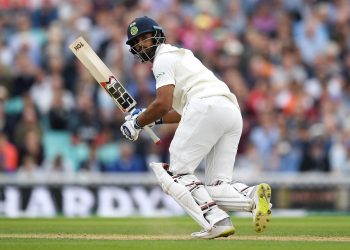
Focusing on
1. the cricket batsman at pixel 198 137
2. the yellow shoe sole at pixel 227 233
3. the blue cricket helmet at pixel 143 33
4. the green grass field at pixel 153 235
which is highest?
the blue cricket helmet at pixel 143 33

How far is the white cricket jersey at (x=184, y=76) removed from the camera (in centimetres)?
851

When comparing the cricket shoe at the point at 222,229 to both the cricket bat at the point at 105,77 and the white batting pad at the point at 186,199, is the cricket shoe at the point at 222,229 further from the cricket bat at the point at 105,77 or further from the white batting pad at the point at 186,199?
the cricket bat at the point at 105,77

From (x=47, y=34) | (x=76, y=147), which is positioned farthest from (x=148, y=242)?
(x=47, y=34)

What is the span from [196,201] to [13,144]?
6.83 m

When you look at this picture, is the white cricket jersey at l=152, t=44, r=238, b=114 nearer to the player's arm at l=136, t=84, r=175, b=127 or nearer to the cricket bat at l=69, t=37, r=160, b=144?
the player's arm at l=136, t=84, r=175, b=127

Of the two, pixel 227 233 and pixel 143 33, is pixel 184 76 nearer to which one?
pixel 143 33

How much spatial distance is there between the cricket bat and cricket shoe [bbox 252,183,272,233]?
1.43 meters

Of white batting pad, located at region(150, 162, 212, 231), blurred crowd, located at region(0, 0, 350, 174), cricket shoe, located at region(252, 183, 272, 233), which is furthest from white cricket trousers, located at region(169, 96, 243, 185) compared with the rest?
blurred crowd, located at region(0, 0, 350, 174)

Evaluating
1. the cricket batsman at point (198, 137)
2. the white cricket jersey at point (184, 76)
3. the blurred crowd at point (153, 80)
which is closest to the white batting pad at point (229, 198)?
the cricket batsman at point (198, 137)

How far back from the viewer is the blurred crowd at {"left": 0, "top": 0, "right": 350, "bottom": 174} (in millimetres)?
15055

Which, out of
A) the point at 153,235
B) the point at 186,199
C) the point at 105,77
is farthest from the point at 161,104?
the point at 153,235

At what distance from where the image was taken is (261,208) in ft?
27.5

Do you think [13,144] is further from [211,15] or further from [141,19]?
[141,19]

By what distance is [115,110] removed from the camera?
15461mm
